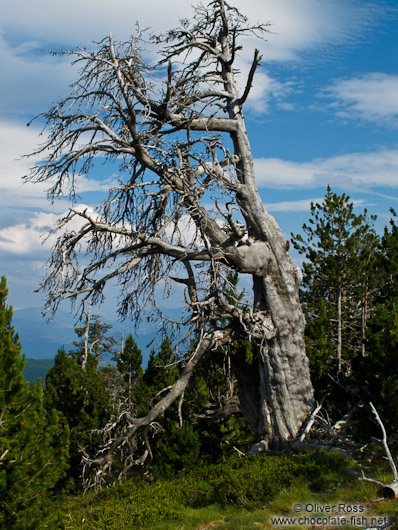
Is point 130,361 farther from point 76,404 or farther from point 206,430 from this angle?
point 206,430

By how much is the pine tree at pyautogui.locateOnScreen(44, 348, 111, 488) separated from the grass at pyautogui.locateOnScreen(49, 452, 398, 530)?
6.60 meters

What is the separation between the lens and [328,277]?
18094 millimetres

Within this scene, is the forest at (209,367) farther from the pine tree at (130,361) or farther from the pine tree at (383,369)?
the pine tree at (130,361)

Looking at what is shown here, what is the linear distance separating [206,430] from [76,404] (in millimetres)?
4666

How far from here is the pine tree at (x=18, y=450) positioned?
6.23m

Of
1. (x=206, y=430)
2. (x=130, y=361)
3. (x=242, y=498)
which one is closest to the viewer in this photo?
(x=242, y=498)

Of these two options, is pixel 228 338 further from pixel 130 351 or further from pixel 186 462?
pixel 130 351

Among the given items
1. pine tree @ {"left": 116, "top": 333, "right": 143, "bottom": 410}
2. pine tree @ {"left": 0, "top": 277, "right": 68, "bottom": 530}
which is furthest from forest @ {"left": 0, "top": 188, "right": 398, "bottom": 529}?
pine tree @ {"left": 116, "top": 333, "right": 143, "bottom": 410}

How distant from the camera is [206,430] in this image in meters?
14.2

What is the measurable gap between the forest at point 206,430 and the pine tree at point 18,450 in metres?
0.01

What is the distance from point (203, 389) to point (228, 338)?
16.2 feet

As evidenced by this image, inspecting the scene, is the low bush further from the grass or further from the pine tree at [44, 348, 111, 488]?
the pine tree at [44, 348, 111, 488]

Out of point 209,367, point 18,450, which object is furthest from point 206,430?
point 18,450

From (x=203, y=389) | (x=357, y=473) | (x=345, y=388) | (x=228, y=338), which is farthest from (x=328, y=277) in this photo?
(x=357, y=473)
